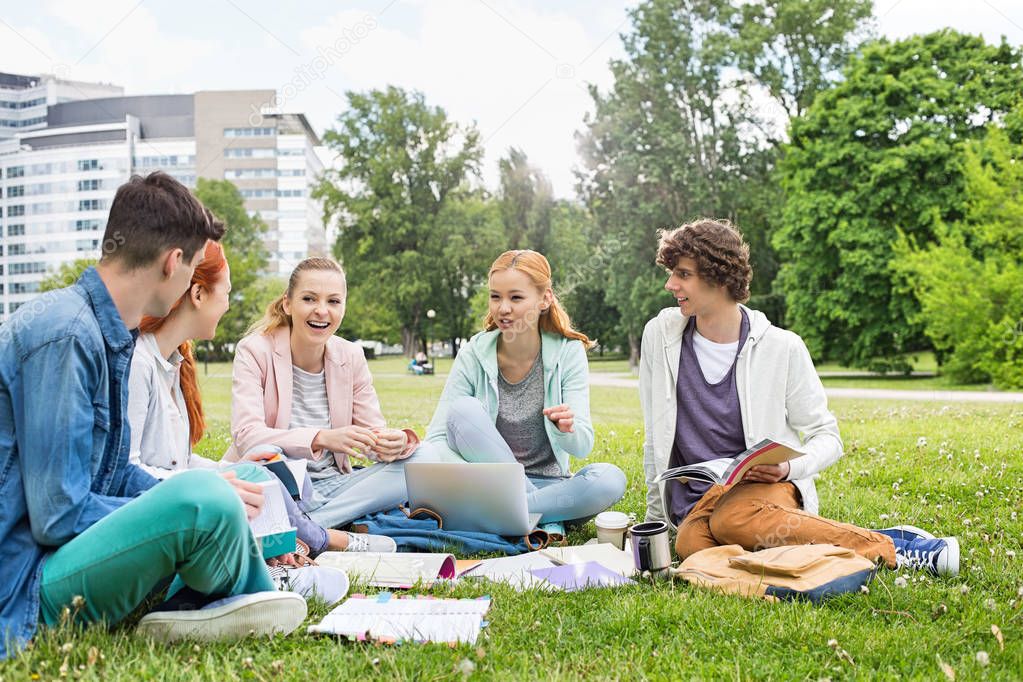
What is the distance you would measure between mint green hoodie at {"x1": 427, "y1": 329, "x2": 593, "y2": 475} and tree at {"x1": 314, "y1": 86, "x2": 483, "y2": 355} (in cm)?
3059

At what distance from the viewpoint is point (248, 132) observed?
77.0 meters

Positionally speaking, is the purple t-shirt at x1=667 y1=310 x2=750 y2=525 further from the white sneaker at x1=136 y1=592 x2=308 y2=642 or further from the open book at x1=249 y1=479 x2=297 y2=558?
the white sneaker at x1=136 y1=592 x2=308 y2=642

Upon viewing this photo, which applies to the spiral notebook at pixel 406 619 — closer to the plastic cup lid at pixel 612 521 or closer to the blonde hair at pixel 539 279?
the plastic cup lid at pixel 612 521

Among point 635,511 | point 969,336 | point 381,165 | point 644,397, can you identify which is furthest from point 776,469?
point 381,165

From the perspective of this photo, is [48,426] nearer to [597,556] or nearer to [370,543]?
[370,543]

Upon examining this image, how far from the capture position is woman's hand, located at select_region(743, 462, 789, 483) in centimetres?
313

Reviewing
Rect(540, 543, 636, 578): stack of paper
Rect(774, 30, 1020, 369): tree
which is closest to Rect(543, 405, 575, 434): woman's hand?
Rect(540, 543, 636, 578): stack of paper

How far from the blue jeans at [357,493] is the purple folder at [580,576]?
1.00m

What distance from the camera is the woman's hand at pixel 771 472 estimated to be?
313 centimetres

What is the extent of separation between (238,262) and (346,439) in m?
32.7

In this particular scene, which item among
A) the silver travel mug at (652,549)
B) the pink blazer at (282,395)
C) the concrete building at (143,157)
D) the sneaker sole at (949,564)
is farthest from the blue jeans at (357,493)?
the concrete building at (143,157)

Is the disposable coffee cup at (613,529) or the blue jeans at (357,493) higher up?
the blue jeans at (357,493)

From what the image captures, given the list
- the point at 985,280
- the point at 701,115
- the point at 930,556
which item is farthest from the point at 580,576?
the point at 701,115

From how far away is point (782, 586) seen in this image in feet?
8.86
